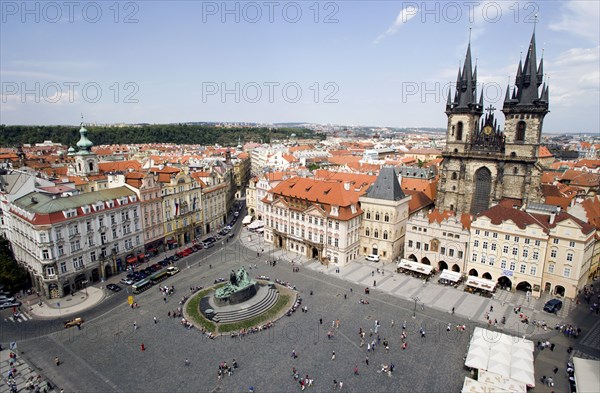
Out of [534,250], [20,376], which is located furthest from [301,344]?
[534,250]

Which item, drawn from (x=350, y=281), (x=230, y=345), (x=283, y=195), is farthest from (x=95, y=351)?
(x=283, y=195)

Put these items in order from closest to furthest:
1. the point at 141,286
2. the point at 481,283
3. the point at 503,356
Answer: the point at 503,356
the point at 481,283
the point at 141,286

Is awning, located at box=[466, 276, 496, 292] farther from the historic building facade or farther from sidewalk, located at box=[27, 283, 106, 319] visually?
sidewalk, located at box=[27, 283, 106, 319]

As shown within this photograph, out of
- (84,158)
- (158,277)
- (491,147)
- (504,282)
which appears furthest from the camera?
(84,158)

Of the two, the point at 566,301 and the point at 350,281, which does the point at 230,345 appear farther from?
the point at 566,301

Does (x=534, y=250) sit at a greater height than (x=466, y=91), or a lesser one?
lesser

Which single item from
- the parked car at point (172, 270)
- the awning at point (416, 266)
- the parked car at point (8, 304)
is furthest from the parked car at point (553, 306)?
the parked car at point (8, 304)

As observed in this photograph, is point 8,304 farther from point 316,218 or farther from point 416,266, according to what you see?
point 416,266

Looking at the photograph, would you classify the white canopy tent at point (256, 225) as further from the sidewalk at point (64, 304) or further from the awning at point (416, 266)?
the sidewalk at point (64, 304)

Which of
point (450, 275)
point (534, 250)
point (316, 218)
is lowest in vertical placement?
point (450, 275)
